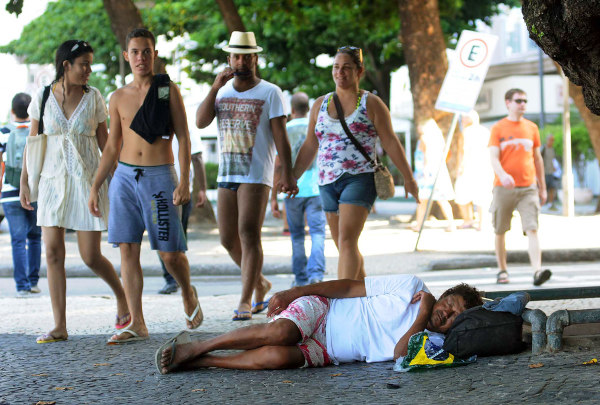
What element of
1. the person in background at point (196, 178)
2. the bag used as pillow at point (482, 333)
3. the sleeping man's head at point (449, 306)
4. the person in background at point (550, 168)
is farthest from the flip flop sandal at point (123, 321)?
the person in background at point (550, 168)

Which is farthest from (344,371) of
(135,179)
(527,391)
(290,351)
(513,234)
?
(513,234)

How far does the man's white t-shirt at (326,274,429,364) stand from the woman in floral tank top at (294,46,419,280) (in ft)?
5.00

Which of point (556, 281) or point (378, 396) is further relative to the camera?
point (556, 281)

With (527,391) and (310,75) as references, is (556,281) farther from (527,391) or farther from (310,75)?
(310,75)

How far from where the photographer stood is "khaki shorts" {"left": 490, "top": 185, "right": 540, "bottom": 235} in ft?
32.0

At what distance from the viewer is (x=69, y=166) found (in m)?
6.86

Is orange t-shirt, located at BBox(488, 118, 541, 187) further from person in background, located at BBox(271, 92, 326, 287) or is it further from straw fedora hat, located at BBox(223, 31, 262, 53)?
straw fedora hat, located at BBox(223, 31, 262, 53)

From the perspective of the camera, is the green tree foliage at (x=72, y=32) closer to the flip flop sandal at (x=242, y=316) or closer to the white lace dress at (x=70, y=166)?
the white lace dress at (x=70, y=166)

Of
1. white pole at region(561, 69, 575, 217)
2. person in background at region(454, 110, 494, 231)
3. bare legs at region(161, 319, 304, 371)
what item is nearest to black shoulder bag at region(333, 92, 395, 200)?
bare legs at region(161, 319, 304, 371)

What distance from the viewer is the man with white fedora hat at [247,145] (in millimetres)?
7605

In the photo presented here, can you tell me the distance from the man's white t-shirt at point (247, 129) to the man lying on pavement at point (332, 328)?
2177 millimetres

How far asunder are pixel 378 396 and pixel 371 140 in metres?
3.04

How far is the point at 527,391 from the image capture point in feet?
15.0

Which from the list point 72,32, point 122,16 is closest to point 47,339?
point 122,16
